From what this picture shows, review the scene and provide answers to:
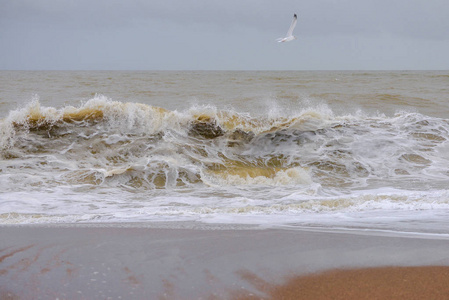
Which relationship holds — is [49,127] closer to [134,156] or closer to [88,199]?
[134,156]

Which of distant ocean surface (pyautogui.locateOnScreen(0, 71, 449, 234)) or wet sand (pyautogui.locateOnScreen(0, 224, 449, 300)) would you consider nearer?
wet sand (pyautogui.locateOnScreen(0, 224, 449, 300))

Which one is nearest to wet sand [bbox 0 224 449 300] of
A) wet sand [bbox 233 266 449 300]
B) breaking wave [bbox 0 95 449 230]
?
wet sand [bbox 233 266 449 300]

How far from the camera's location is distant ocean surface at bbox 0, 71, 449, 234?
4559 millimetres

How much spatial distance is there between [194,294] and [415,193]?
13.7 ft

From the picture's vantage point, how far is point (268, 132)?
33.7 feet

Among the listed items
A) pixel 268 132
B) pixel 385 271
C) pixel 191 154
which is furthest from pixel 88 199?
pixel 268 132

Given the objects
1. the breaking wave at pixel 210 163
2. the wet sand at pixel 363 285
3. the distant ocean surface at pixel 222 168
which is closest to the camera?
the wet sand at pixel 363 285

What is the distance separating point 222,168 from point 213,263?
5.31 meters

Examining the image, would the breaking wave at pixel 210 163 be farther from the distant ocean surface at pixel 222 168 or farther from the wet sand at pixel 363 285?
the wet sand at pixel 363 285

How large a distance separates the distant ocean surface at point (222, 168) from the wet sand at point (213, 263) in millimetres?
556

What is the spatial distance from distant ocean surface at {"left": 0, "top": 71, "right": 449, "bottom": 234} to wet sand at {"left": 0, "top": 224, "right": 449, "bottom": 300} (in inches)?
21.9

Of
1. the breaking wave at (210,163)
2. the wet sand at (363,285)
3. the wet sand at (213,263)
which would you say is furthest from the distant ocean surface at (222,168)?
the wet sand at (363,285)

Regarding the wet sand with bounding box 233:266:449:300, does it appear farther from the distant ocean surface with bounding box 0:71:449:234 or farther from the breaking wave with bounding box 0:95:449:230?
the breaking wave with bounding box 0:95:449:230

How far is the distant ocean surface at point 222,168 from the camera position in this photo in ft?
15.0
